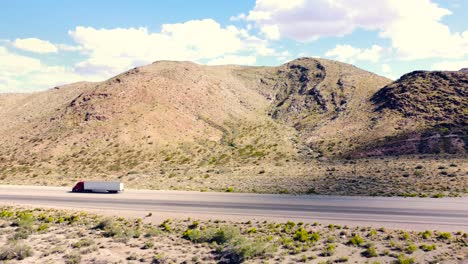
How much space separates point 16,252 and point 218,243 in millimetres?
13353

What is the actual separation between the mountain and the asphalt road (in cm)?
2364

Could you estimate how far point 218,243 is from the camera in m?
24.7

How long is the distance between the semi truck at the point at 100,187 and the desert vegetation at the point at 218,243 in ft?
40.5

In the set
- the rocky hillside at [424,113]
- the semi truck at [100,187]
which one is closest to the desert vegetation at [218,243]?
the semi truck at [100,187]

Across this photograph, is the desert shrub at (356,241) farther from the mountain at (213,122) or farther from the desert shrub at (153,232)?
the mountain at (213,122)

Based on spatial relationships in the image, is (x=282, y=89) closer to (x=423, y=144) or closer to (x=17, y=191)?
(x=423, y=144)

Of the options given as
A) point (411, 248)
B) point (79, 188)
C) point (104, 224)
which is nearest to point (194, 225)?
point (104, 224)

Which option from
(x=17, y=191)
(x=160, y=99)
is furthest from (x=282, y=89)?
(x=17, y=191)

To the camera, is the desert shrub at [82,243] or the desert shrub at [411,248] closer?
the desert shrub at [411,248]

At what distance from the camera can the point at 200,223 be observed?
2858cm

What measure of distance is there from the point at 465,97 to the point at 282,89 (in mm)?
62144

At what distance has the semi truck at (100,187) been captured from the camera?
4284 centimetres

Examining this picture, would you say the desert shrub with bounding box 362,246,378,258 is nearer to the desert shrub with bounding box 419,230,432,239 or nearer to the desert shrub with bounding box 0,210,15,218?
the desert shrub with bounding box 419,230,432,239

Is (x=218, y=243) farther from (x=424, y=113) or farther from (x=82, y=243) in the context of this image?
(x=424, y=113)
